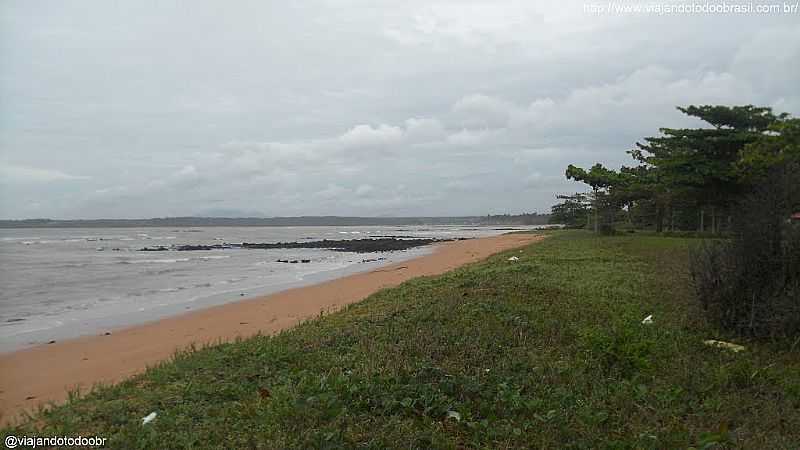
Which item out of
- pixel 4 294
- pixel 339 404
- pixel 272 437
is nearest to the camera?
pixel 272 437

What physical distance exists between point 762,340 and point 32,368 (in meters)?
10.2

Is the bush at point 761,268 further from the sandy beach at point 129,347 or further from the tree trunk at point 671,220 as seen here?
the tree trunk at point 671,220

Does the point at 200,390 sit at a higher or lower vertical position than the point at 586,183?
lower

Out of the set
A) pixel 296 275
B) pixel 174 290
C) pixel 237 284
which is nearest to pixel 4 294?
pixel 174 290

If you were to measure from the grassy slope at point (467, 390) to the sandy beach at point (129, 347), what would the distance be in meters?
1.58

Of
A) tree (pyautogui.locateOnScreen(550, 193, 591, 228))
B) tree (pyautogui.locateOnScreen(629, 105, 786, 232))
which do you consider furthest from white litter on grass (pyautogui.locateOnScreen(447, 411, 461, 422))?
tree (pyautogui.locateOnScreen(550, 193, 591, 228))

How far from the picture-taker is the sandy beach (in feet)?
23.2

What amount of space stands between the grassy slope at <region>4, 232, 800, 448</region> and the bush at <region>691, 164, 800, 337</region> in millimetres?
354

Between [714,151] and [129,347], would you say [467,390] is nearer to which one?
[129,347]

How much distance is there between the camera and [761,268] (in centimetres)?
720

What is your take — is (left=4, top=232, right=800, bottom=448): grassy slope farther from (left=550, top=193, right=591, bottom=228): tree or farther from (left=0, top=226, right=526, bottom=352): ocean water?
(left=550, top=193, right=591, bottom=228): tree

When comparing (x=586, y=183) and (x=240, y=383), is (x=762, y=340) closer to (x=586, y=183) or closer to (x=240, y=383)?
(x=240, y=383)

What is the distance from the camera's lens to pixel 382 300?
11594mm

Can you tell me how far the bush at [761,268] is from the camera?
272 inches
